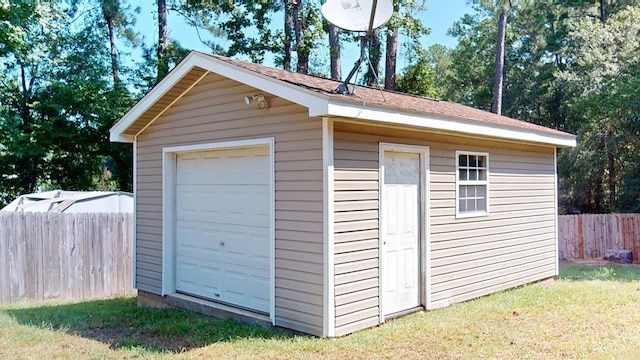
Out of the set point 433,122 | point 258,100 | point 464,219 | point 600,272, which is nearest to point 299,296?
point 258,100

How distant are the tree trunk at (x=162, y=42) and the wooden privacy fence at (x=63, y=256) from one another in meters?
→ 9.85

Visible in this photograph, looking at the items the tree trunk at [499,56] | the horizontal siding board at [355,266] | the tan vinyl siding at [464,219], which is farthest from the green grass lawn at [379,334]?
the tree trunk at [499,56]

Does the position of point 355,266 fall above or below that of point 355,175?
below

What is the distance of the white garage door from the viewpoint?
6.05 meters

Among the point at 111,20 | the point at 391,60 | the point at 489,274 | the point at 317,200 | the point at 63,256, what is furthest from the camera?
the point at 111,20

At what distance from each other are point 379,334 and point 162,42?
15.8 metres

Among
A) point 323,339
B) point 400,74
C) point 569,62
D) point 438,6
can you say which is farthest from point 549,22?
point 323,339

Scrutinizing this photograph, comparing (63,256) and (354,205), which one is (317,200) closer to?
(354,205)

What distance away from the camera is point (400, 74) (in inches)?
783

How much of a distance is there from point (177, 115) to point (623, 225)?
11.9 m

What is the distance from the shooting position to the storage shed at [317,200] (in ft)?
17.2

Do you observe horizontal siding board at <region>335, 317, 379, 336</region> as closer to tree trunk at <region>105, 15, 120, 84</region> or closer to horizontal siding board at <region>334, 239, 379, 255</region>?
horizontal siding board at <region>334, 239, 379, 255</region>

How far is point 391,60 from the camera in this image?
1814cm

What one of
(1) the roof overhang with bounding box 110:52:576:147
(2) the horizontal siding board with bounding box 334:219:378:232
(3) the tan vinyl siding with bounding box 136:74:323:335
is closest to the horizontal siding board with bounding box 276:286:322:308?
(3) the tan vinyl siding with bounding box 136:74:323:335
